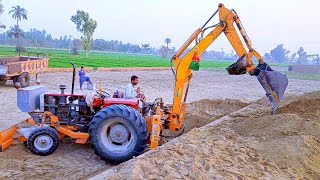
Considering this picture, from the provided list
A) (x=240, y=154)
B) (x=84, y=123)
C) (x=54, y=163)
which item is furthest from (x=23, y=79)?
(x=240, y=154)

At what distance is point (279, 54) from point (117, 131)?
155880 mm

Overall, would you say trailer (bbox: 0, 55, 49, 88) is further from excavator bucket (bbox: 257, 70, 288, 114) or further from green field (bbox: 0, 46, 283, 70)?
green field (bbox: 0, 46, 283, 70)

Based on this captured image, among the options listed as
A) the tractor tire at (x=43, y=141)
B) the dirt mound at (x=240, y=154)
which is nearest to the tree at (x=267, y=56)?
the dirt mound at (x=240, y=154)

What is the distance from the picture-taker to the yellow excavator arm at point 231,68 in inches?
290


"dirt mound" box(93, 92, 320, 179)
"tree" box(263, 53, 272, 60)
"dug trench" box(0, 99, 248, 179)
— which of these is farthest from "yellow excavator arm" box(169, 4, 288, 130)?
"tree" box(263, 53, 272, 60)

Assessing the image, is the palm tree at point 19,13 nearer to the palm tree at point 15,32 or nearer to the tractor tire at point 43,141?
the palm tree at point 15,32

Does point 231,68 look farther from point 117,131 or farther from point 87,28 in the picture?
point 87,28

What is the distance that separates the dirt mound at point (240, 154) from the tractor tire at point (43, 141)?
2324 millimetres

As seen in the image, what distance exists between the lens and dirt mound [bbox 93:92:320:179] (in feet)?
15.0

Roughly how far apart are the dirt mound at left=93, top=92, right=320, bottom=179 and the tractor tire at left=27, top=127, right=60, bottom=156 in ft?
7.63

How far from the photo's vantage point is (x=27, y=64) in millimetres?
16844

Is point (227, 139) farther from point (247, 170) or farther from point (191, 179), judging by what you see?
point (191, 179)

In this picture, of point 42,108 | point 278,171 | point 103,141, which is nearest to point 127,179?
point 278,171

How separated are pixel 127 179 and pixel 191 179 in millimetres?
746
